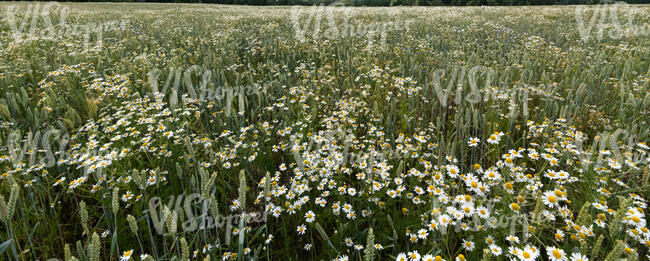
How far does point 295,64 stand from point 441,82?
2.57 meters

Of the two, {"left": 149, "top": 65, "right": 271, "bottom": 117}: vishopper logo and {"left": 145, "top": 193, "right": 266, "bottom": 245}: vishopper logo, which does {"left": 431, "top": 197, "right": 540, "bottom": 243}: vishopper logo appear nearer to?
{"left": 145, "top": 193, "right": 266, "bottom": 245}: vishopper logo

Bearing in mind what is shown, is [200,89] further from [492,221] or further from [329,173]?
[492,221]

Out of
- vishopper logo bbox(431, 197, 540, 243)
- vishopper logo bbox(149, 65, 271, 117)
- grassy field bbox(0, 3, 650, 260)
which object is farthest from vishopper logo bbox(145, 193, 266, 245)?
vishopper logo bbox(149, 65, 271, 117)

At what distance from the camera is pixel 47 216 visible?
2254 mm

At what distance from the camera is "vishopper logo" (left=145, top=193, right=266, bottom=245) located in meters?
1.73

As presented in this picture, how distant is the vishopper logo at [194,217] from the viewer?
5.67 feet

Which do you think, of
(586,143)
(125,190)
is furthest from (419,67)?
(125,190)

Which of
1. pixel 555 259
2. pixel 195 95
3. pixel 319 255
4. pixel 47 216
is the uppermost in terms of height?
pixel 195 95

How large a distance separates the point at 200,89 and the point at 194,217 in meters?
2.66

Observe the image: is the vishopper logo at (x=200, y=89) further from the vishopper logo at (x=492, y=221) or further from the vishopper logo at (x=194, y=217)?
the vishopper logo at (x=492, y=221)

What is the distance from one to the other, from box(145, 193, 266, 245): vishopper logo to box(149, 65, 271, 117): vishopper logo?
1.47 m

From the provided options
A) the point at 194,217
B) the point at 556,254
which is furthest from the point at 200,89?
the point at 556,254

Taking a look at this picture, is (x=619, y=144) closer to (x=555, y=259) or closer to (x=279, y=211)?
(x=555, y=259)

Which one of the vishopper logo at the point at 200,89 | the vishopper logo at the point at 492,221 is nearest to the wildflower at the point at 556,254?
the vishopper logo at the point at 492,221
